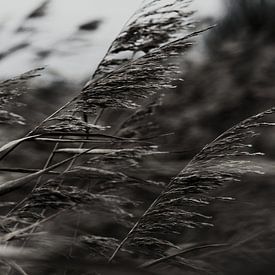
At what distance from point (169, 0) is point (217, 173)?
0.39 metres

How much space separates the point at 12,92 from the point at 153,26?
1.16ft

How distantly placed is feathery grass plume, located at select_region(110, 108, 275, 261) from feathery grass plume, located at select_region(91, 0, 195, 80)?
9.9 inches

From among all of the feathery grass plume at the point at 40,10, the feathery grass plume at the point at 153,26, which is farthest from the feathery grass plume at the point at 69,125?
the feathery grass plume at the point at 40,10

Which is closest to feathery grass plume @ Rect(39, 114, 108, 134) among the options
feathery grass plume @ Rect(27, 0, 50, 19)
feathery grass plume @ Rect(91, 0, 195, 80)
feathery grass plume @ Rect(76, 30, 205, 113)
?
feathery grass plume @ Rect(76, 30, 205, 113)

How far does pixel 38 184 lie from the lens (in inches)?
45.5

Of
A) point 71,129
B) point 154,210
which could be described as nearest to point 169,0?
point 71,129

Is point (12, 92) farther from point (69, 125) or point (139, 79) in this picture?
point (139, 79)

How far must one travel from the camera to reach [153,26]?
1.15 metres

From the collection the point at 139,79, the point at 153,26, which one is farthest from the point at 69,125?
the point at 153,26

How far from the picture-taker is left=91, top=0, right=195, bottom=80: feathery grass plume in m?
1.14

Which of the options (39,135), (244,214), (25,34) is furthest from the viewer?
(25,34)

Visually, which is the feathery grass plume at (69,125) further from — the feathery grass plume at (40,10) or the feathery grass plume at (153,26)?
the feathery grass plume at (40,10)

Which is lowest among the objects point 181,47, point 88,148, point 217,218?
point 217,218

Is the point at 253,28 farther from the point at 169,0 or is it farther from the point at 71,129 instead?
the point at 71,129
